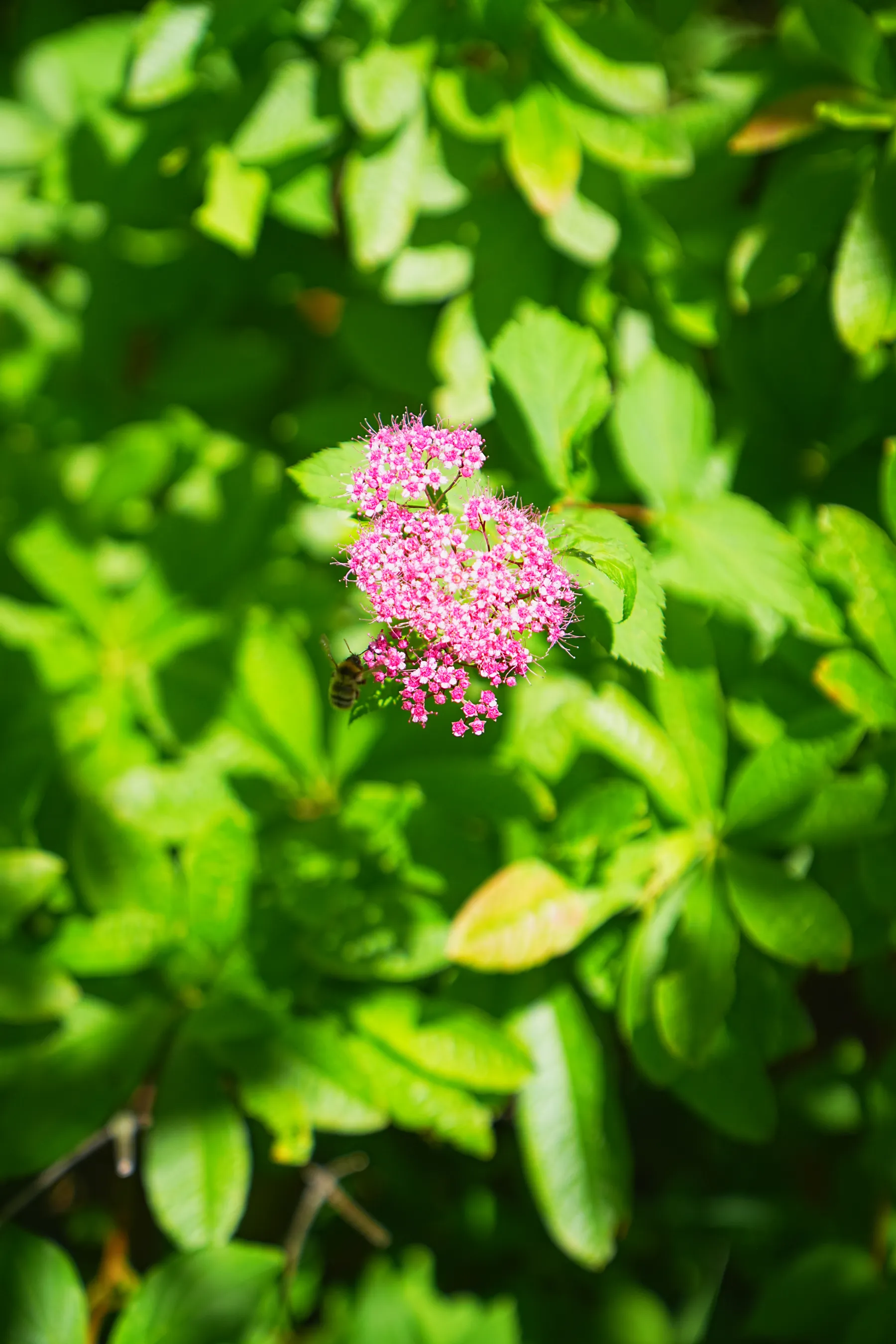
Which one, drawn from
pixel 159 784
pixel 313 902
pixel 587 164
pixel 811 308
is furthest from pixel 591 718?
pixel 587 164

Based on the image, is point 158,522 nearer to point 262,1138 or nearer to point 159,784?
point 159,784

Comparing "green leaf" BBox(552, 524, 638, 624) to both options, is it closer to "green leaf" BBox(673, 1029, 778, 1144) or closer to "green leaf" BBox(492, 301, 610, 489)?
"green leaf" BBox(492, 301, 610, 489)

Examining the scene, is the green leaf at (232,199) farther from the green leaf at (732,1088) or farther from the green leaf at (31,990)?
the green leaf at (732,1088)

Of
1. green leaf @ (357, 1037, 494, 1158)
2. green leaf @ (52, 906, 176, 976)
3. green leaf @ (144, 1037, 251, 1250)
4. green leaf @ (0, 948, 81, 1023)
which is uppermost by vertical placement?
green leaf @ (52, 906, 176, 976)

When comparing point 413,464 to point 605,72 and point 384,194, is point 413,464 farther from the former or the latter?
point 605,72

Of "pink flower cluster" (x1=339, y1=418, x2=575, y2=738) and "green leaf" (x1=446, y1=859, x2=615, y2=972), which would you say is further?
"green leaf" (x1=446, y1=859, x2=615, y2=972)

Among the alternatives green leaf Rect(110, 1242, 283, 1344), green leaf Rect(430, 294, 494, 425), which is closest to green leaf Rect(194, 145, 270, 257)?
green leaf Rect(430, 294, 494, 425)

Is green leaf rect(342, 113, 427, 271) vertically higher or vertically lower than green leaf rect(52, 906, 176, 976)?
higher

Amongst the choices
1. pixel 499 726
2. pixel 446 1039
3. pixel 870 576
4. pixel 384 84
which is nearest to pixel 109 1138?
pixel 446 1039
